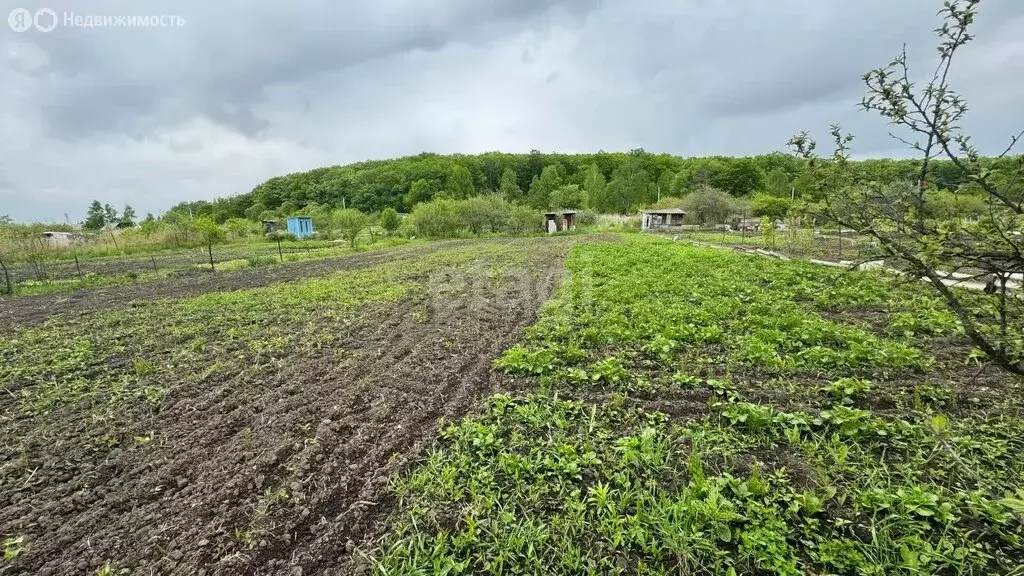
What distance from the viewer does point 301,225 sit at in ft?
167

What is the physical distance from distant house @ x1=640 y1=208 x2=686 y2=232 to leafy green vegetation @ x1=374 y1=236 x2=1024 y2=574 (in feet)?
161

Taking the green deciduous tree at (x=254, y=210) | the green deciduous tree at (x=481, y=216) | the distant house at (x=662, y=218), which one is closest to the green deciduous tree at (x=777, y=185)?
the distant house at (x=662, y=218)

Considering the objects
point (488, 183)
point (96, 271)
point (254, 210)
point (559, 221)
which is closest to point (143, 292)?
point (96, 271)

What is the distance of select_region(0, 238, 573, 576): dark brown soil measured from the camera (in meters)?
3.15

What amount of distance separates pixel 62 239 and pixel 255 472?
4505 cm

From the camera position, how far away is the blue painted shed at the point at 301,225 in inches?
1997

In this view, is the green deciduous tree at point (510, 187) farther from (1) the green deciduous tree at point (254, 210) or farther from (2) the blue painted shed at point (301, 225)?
(1) the green deciduous tree at point (254, 210)

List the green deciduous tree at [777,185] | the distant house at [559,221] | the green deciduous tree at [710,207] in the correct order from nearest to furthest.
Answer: the distant house at [559,221], the green deciduous tree at [710,207], the green deciduous tree at [777,185]

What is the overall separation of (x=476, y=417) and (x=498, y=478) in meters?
1.06

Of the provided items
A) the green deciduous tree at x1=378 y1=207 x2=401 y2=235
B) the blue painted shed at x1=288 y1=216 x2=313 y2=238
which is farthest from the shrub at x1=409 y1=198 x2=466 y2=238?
the blue painted shed at x1=288 y1=216 x2=313 y2=238

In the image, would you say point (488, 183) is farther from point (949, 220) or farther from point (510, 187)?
point (949, 220)

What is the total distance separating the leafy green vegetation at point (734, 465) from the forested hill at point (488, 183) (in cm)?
6815

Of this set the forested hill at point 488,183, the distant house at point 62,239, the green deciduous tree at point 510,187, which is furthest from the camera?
the green deciduous tree at point 510,187

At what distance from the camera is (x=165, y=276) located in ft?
62.8
